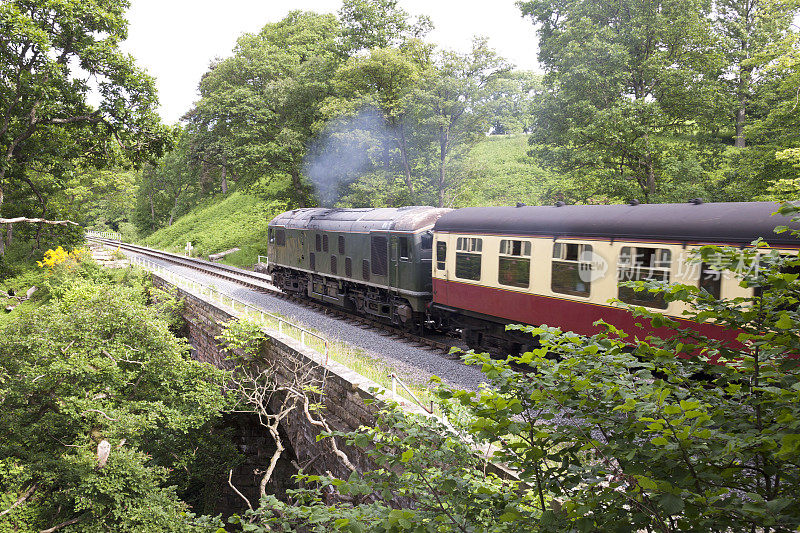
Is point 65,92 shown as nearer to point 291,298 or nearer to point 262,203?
point 291,298

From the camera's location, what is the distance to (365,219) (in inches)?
643

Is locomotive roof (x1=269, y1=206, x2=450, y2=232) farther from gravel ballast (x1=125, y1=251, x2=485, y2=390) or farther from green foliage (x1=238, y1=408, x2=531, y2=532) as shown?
green foliage (x1=238, y1=408, x2=531, y2=532)

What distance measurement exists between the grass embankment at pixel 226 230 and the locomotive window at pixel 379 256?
66.5 feet

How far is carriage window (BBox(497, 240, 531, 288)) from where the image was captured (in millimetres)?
9945

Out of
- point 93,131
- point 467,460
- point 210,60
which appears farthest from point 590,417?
point 210,60

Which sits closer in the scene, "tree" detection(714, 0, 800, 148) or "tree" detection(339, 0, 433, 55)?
"tree" detection(714, 0, 800, 148)

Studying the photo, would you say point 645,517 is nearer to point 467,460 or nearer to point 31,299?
point 467,460

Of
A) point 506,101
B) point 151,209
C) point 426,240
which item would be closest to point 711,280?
point 426,240

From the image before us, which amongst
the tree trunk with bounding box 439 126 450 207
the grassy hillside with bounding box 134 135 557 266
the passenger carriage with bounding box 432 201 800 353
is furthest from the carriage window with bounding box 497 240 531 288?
the grassy hillside with bounding box 134 135 557 266

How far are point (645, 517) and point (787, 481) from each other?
74cm

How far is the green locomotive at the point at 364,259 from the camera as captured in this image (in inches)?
544

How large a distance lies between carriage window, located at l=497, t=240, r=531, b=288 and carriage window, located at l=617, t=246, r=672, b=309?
2.01m

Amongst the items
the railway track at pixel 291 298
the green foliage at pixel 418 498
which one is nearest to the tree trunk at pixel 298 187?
the railway track at pixel 291 298

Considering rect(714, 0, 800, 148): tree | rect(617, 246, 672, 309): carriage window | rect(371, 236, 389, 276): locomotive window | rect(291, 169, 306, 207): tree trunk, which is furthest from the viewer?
rect(291, 169, 306, 207): tree trunk
